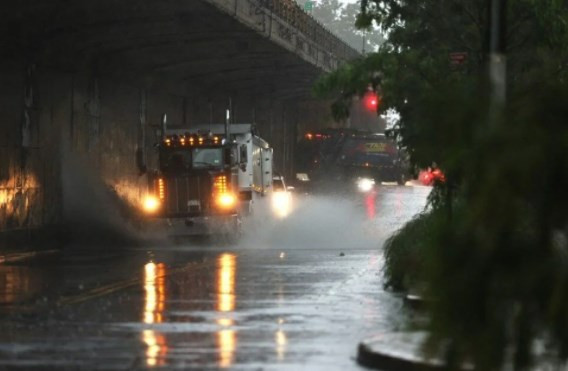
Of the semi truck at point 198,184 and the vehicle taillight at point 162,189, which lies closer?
the semi truck at point 198,184

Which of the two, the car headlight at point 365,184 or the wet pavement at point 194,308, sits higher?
the car headlight at point 365,184

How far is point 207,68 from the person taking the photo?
59.5 m

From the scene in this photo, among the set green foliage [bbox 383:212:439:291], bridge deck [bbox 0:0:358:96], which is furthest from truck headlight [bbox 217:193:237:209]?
green foliage [bbox 383:212:439:291]

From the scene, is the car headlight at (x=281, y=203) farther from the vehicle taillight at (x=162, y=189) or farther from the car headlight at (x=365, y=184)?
the car headlight at (x=365, y=184)

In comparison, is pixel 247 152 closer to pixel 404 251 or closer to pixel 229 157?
pixel 229 157

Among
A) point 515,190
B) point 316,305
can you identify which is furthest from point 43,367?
point 316,305

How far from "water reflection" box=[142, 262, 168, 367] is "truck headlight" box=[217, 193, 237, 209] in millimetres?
8502

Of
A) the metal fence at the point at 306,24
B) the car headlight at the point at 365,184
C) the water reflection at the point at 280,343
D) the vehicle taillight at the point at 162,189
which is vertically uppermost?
the metal fence at the point at 306,24

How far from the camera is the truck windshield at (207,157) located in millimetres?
42312

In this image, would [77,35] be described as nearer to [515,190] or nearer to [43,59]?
[43,59]

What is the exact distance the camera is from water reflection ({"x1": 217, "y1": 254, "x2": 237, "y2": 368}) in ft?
52.5

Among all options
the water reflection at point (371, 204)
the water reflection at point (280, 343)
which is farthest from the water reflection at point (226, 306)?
the water reflection at point (371, 204)

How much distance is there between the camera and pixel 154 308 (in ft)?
70.8

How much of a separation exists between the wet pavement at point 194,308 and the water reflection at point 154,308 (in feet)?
0.05
